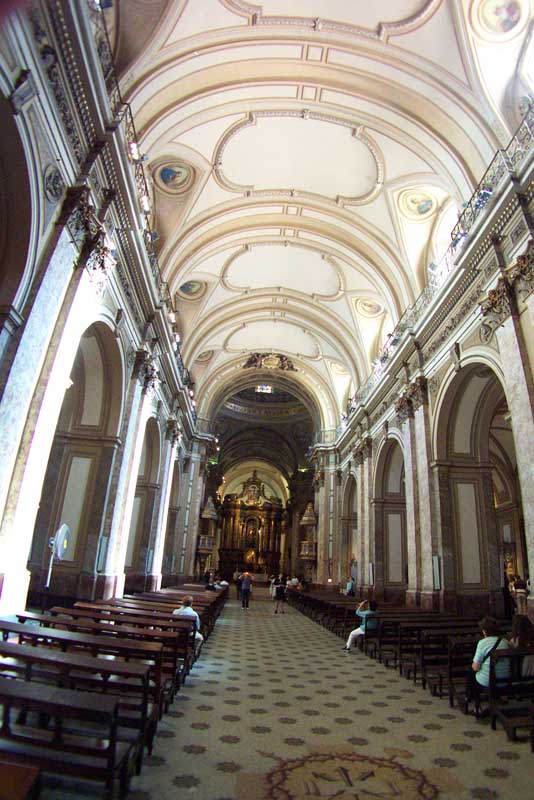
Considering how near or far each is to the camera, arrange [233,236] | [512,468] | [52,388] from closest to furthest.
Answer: [52,388] < [233,236] < [512,468]

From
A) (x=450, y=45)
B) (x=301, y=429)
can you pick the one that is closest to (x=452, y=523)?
(x=450, y=45)

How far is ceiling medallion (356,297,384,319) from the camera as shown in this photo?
55.6ft

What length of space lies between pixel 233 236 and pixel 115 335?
6.62 m

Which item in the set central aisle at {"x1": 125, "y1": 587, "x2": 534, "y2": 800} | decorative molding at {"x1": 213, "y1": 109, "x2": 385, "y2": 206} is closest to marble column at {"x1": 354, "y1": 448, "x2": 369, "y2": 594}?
decorative molding at {"x1": 213, "y1": 109, "x2": 385, "y2": 206}

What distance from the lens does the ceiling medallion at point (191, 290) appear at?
1703cm

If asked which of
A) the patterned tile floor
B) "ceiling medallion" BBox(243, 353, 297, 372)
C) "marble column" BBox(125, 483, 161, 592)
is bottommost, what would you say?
the patterned tile floor

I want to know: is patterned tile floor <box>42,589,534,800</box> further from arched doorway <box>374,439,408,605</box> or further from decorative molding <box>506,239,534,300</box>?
arched doorway <box>374,439,408,605</box>

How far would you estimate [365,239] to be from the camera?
546 inches

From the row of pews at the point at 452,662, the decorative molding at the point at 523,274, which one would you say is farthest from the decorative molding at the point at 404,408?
the decorative molding at the point at 523,274

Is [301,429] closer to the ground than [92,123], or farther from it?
farther from it

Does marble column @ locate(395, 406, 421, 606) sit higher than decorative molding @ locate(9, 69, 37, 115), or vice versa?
decorative molding @ locate(9, 69, 37, 115)

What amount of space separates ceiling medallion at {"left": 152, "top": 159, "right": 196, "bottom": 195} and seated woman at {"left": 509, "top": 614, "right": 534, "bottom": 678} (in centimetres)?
1142

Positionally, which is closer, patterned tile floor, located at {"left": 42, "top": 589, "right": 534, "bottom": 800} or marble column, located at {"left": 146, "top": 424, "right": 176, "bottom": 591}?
patterned tile floor, located at {"left": 42, "top": 589, "right": 534, "bottom": 800}

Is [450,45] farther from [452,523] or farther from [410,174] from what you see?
[452,523]
